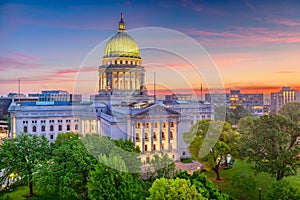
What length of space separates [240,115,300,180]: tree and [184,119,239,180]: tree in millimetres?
Result: 3514

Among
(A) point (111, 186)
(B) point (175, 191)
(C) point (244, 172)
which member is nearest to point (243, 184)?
(C) point (244, 172)

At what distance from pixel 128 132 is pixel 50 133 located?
1051 inches

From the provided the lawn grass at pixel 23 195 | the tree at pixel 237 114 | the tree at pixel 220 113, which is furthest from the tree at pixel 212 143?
the tree at pixel 237 114

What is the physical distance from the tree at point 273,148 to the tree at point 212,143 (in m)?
3.51

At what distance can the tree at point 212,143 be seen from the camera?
39.1 m

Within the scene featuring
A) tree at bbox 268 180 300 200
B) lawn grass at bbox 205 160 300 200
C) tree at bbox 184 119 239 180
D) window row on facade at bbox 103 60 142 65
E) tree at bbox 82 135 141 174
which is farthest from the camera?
window row on facade at bbox 103 60 142 65

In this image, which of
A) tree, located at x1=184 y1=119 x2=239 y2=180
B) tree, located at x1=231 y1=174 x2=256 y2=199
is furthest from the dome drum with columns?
tree, located at x1=231 y1=174 x2=256 y2=199

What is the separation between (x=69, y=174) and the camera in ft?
90.2

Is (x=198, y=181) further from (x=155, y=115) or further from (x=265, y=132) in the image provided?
(x=155, y=115)

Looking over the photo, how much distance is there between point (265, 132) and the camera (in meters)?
34.8

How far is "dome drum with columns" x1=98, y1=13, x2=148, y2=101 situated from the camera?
7725 cm

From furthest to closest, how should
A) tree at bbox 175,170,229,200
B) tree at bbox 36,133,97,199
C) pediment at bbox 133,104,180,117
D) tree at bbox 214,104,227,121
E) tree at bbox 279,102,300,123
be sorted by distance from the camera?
tree at bbox 214,104,227,121 → pediment at bbox 133,104,180,117 → tree at bbox 279,102,300,123 → tree at bbox 36,133,97,199 → tree at bbox 175,170,229,200

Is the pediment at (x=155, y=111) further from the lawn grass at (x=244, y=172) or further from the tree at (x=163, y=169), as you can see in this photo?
the tree at (x=163, y=169)

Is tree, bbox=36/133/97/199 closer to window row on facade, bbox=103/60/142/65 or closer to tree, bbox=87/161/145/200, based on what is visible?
tree, bbox=87/161/145/200
